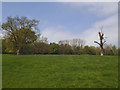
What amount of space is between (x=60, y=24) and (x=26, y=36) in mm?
18577

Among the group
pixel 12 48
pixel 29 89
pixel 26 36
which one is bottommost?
pixel 29 89

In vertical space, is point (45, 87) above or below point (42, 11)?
below

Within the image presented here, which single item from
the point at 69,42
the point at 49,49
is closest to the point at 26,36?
the point at 49,49

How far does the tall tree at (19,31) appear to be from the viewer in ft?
109

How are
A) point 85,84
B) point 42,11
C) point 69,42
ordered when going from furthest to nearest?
1. point 69,42
2. point 42,11
3. point 85,84

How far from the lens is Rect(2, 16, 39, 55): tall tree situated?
109ft

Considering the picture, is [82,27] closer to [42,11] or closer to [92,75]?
[42,11]

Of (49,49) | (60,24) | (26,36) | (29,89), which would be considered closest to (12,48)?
(26,36)

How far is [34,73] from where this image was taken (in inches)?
420

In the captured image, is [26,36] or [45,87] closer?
[45,87]

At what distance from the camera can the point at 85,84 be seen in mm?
8406

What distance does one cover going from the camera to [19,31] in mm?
34094

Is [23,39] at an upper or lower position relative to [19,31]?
lower

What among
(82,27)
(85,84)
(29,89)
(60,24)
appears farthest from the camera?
(82,27)
